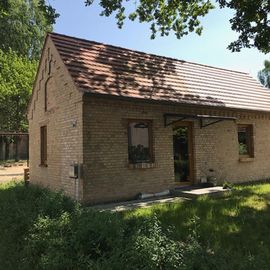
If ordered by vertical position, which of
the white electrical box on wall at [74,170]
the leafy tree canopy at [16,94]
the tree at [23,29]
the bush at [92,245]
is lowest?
the bush at [92,245]

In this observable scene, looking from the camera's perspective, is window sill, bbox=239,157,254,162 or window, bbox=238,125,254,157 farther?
window, bbox=238,125,254,157

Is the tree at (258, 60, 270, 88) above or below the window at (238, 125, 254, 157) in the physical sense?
above

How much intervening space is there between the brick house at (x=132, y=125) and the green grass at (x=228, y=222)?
215 centimetres

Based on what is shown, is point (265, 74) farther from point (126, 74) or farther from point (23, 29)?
point (126, 74)

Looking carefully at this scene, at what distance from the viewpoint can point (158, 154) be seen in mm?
12227

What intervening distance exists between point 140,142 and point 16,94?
25.6 meters

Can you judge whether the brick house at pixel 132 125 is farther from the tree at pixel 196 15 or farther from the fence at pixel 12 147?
the fence at pixel 12 147

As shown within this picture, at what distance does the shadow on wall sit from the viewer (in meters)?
11.3

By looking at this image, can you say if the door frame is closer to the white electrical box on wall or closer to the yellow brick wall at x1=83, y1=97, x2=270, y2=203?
the yellow brick wall at x1=83, y1=97, x2=270, y2=203

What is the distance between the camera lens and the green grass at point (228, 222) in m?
5.85

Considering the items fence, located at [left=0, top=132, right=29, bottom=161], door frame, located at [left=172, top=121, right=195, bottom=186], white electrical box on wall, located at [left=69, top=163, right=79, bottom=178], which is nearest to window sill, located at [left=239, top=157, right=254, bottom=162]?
door frame, located at [left=172, top=121, right=195, bottom=186]

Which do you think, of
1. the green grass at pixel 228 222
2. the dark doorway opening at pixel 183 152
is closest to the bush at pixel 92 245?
the green grass at pixel 228 222

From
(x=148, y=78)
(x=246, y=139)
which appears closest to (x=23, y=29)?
Result: (x=148, y=78)

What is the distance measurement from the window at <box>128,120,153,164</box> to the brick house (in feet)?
0.12
